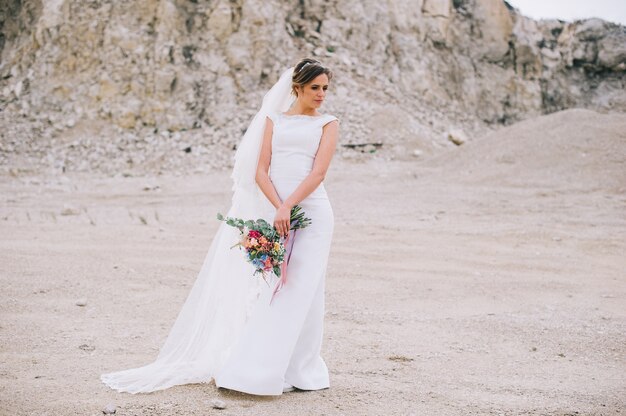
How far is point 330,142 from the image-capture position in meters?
4.05

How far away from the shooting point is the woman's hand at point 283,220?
12.6 ft

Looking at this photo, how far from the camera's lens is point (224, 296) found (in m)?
4.15

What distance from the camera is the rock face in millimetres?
18906

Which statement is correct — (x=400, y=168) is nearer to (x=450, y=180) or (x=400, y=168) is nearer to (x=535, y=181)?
(x=450, y=180)

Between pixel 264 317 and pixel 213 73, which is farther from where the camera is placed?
pixel 213 73

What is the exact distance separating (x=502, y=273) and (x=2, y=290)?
536 centimetres

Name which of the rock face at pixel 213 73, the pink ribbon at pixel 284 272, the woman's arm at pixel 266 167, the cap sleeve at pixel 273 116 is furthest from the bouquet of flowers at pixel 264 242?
the rock face at pixel 213 73

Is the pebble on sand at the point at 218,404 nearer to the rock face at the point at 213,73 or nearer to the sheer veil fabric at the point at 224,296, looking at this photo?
the sheer veil fabric at the point at 224,296

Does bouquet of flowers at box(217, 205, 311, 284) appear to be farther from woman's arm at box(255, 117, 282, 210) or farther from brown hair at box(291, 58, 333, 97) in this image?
brown hair at box(291, 58, 333, 97)

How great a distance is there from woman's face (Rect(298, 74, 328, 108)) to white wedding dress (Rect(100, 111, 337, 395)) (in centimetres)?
10

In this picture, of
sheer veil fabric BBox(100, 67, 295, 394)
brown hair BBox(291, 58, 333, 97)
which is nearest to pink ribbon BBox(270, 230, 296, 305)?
sheer veil fabric BBox(100, 67, 295, 394)

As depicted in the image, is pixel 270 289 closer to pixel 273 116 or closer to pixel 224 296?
pixel 224 296

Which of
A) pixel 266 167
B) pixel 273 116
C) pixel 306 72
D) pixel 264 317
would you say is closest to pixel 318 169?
pixel 266 167

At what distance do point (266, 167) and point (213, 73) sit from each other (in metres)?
17.5
